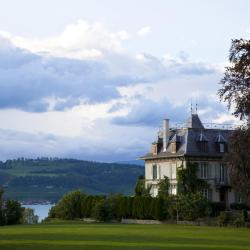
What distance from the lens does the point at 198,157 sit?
96062 mm

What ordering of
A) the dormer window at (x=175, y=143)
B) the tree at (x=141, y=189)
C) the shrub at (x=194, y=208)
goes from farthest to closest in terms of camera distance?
the tree at (x=141, y=189), the dormer window at (x=175, y=143), the shrub at (x=194, y=208)

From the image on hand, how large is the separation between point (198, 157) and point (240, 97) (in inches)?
1643

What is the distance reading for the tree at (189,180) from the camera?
303 feet

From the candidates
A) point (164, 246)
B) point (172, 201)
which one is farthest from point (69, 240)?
point (172, 201)

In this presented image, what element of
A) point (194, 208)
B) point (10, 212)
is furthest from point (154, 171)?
point (10, 212)

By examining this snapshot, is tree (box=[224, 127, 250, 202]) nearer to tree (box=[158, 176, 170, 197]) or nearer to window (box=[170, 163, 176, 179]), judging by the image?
tree (box=[158, 176, 170, 197])

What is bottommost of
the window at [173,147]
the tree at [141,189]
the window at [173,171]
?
the tree at [141,189]

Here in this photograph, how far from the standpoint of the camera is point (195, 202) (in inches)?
3177

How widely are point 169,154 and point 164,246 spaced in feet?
186

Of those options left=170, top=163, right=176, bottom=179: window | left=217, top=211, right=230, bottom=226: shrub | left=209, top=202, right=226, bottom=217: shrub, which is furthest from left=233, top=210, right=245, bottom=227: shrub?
left=170, top=163, right=176, bottom=179: window

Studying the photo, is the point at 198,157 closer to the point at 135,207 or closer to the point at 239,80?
the point at 135,207

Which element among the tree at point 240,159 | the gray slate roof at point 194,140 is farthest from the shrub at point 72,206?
the tree at point 240,159

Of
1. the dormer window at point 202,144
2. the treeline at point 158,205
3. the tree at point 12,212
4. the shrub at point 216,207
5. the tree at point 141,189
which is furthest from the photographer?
the tree at point 141,189

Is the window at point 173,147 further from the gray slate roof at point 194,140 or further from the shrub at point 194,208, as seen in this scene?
the shrub at point 194,208
